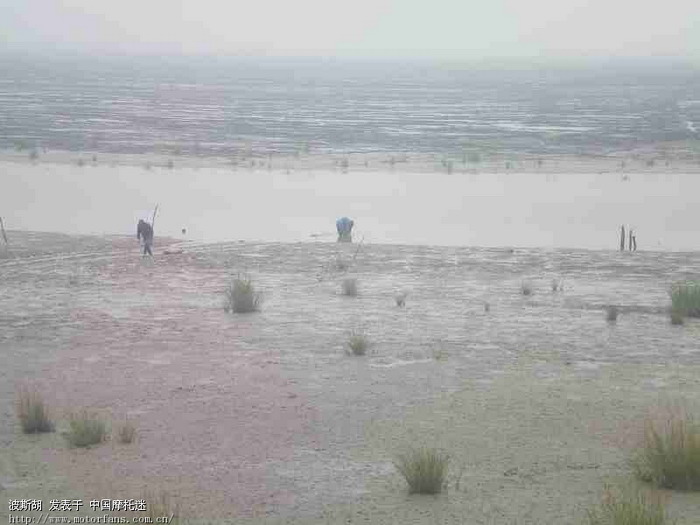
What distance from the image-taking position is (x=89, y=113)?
72875mm

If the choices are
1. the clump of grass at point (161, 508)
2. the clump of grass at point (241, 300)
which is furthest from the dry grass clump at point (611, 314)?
the clump of grass at point (161, 508)

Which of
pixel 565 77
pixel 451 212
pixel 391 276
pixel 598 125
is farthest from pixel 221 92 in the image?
pixel 391 276

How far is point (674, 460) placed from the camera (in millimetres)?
9945

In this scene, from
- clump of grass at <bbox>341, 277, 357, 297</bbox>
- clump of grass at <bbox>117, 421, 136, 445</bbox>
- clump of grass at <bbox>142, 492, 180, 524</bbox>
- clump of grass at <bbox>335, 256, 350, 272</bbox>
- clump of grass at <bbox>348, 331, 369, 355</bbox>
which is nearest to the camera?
clump of grass at <bbox>142, 492, 180, 524</bbox>

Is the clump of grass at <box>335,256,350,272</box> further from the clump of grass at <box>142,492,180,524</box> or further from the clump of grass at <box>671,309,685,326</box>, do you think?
the clump of grass at <box>142,492,180,524</box>

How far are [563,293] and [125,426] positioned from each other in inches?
440

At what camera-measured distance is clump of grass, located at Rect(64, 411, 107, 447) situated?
11.4 metres

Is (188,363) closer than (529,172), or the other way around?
(188,363)

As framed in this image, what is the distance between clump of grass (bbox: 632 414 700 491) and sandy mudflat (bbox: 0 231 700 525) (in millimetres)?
194

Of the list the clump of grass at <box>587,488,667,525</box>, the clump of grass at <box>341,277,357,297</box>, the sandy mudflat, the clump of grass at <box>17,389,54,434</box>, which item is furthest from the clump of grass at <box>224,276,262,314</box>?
the clump of grass at <box>587,488,667,525</box>

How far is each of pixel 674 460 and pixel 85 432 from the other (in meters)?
5.02

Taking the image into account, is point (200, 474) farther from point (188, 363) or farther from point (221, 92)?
point (221, 92)

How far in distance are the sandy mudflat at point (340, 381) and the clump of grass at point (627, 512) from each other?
45 cm

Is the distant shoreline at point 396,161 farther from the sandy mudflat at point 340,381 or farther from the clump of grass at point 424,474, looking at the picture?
the clump of grass at point 424,474
